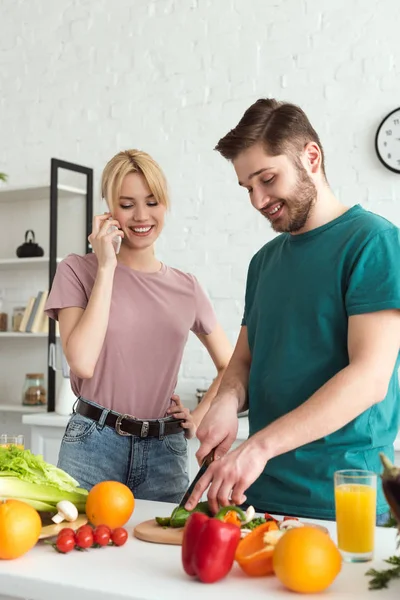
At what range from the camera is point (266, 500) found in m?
1.71

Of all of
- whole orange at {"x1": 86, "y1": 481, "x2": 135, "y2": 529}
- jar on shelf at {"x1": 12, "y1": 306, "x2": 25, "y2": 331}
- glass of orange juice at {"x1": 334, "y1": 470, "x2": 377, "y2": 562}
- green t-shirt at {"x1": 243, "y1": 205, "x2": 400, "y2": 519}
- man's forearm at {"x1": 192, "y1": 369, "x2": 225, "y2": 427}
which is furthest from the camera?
jar on shelf at {"x1": 12, "y1": 306, "x2": 25, "y2": 331}

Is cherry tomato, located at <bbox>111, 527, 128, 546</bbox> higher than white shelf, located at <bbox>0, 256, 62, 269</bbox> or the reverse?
the reverse

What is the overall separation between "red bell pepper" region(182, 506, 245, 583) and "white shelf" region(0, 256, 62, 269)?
3.11 metres

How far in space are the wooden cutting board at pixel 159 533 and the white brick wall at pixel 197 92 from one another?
2427mm

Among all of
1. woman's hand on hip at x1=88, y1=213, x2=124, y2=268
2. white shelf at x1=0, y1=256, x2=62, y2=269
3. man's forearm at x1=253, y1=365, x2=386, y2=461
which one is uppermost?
white shelf at x1=0, y1=256, x2=62, y2=269

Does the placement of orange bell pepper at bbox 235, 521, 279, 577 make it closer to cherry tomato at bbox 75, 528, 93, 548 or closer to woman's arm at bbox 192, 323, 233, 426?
cherry tomato at bbox 75, 528, 93, 548

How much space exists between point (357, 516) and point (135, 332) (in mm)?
1089

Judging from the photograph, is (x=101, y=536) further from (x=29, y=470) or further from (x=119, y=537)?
(x=29, y=470)

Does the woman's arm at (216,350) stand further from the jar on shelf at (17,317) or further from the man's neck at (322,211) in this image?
the jar on shelf at (17,317)

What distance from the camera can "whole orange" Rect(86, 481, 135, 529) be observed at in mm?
1471

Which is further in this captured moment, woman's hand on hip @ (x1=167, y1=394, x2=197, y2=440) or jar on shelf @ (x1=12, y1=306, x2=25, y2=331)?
jar on shelf @ (x1=12, y1=306, x2=25, y2=331)

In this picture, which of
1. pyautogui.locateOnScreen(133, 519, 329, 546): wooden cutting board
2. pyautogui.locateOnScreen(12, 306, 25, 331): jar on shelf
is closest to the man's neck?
pyautogui.locateOnScreen(133, 519, 329, 546): wooden cutting board

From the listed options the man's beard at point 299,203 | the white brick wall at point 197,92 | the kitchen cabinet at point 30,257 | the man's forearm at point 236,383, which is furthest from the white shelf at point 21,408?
the man's beard at point 299,203

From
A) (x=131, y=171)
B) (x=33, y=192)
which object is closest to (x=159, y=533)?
(x=131, y=171)
